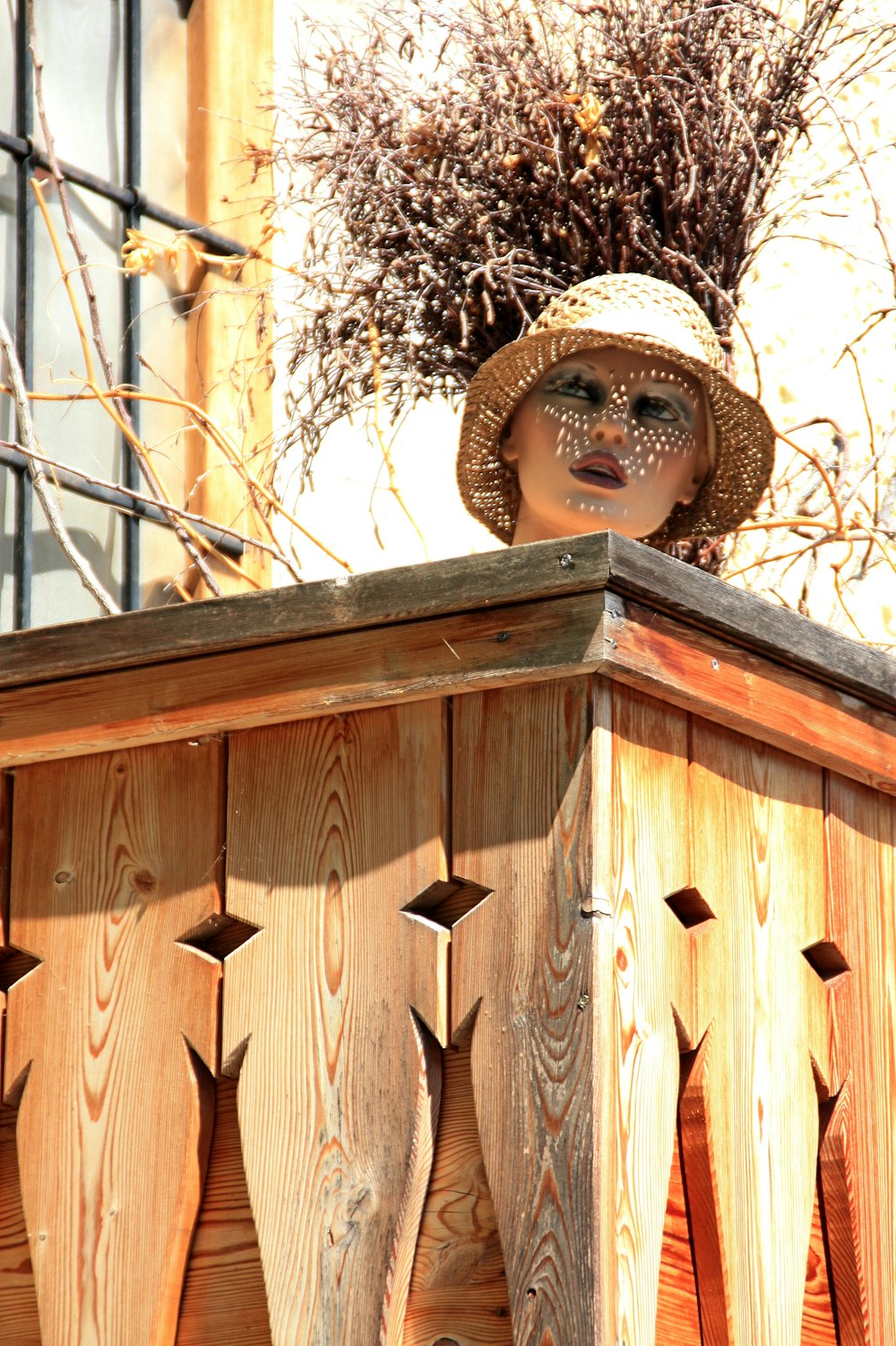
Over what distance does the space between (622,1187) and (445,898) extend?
0.83 ft

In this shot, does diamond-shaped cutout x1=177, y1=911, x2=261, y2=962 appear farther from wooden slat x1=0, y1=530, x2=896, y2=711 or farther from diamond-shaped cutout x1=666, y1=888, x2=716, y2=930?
diamond-shaped cutout x1=666, y1=888, x2=716, y2=930

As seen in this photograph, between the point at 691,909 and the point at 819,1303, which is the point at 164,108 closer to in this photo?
the point at 691,909

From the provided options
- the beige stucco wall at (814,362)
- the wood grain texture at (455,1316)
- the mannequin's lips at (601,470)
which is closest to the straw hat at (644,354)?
the mannequin's lips at (601,470)

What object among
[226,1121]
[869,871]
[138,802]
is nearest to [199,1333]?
[226,1121]

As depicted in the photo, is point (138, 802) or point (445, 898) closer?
point (445, 898)

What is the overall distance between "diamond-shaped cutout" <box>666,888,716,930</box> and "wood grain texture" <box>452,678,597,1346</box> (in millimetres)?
141

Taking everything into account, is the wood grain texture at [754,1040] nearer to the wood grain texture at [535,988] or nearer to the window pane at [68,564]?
the wood grain texture at [535,988]

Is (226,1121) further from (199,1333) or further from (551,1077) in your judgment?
(551,1077)

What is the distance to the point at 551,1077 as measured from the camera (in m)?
1.43

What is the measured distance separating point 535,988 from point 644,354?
1.08 metres

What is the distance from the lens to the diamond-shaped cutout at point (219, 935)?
1604 millimetres

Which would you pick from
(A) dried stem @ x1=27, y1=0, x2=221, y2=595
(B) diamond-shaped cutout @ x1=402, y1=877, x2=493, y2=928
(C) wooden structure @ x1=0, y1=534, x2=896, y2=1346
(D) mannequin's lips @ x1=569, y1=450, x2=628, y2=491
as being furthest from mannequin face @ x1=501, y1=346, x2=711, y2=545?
(B) diamond-shaped cutout @ x1=402, y1=877, x2=493, y2=928

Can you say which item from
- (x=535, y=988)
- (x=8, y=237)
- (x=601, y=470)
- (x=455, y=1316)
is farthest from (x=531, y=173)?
(x=455, y=1316)

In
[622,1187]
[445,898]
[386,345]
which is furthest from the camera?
[386,345]
